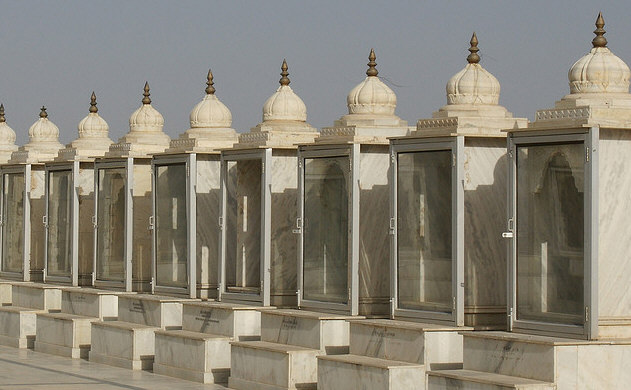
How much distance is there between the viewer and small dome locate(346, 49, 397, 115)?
1742 centimetres

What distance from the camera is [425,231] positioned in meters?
15.7

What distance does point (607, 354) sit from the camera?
13055 mm

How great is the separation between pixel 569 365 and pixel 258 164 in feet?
24.8

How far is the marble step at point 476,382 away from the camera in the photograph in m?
13.0

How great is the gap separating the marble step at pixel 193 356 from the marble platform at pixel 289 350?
606 millimetres

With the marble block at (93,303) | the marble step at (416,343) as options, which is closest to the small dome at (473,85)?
the marble step at (416,343)

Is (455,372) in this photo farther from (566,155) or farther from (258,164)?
(258,164)

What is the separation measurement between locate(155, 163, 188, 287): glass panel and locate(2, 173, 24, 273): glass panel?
5.69m

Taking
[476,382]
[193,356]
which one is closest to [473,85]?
[476,382]

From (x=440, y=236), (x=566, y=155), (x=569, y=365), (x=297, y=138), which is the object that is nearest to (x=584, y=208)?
(x=566, y=155)

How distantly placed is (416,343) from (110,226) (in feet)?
29.8

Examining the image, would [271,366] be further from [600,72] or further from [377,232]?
[600,72]

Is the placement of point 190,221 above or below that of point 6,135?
below

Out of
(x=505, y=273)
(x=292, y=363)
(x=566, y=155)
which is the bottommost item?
(x=292, y=363)
